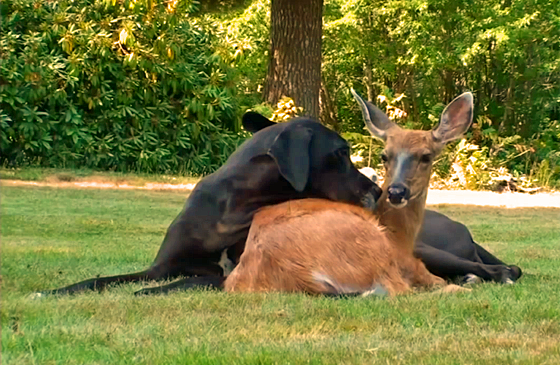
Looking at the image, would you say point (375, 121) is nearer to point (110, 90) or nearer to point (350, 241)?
point (350, 241)

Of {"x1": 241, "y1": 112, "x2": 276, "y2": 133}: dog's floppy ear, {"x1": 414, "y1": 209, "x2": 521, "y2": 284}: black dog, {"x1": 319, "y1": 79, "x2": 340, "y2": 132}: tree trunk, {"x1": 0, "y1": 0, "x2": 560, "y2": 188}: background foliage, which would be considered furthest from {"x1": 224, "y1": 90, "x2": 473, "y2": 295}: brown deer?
{"x1": 319, "y1": 79, "x2": 340, "y2": 132}: tree trunk

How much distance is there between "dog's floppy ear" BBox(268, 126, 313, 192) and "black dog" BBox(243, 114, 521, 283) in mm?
861

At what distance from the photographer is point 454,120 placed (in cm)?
648

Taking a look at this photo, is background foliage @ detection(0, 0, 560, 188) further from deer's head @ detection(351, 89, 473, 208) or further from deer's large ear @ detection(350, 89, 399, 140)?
deer's head @ detection(351, 89, 473, 208)

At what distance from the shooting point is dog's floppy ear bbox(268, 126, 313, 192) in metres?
5.88

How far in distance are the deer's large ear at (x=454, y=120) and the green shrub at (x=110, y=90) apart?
9.64 m

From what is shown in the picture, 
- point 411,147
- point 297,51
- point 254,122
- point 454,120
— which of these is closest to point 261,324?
point 411,147

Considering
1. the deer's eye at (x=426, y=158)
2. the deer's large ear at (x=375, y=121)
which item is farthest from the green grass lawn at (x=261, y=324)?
the deer's large ear at (x=375, y=121)

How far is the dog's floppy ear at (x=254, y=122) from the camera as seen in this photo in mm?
6949

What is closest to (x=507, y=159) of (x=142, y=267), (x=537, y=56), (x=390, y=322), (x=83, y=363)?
(x=537, y=56)

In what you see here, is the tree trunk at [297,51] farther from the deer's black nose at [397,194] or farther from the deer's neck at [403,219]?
the deer's black nose at [397,194]

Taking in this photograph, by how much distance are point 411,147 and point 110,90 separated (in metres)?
11.2

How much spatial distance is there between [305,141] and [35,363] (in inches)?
110

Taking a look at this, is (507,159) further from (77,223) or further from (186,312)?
(186,312)
